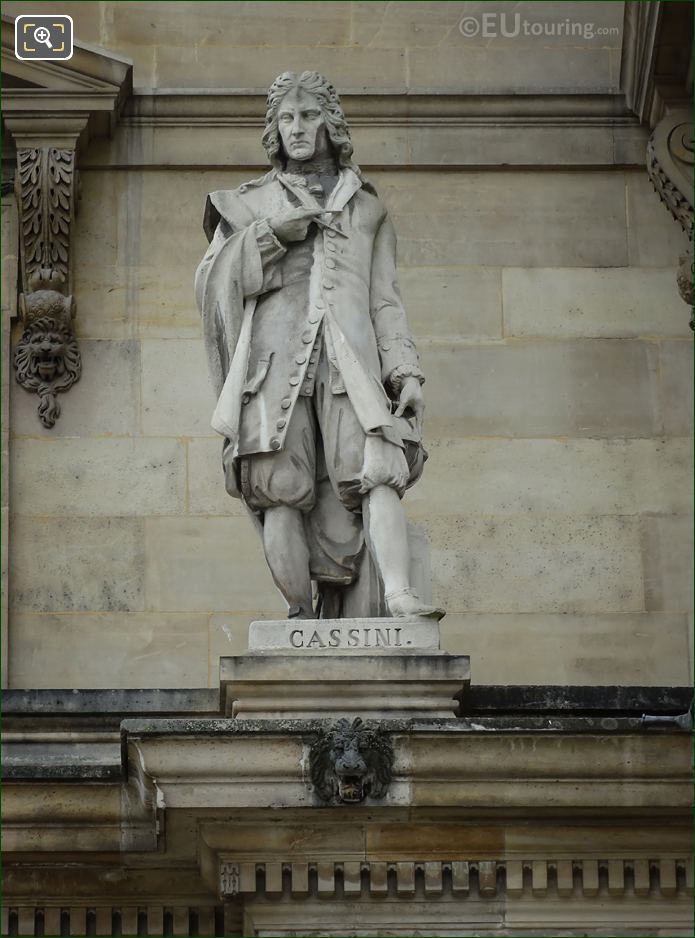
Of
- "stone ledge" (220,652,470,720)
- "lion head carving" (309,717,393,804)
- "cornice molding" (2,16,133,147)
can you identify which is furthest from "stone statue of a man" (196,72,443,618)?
"cornice molding" (2,16,133,147)

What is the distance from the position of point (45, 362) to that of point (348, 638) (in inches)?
184

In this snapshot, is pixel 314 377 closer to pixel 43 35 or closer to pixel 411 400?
pixel 411 400

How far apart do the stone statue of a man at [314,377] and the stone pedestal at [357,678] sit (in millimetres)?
224

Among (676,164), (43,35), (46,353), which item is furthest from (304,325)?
(43,35)

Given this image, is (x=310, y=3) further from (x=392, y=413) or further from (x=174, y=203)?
(x=392, y=413)

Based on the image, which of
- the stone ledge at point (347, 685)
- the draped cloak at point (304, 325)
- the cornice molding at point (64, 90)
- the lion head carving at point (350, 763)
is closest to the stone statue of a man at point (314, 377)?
the draped cloak at point (304, 325)

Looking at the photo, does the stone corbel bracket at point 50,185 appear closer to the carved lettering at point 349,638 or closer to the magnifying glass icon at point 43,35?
the magnifying glass icon at point 43,35

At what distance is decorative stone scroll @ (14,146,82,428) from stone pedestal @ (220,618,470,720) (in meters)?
4.57

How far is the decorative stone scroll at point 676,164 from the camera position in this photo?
1908 cm

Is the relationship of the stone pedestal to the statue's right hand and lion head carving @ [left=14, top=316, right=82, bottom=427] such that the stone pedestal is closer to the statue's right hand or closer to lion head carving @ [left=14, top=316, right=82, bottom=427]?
the statue's right hand

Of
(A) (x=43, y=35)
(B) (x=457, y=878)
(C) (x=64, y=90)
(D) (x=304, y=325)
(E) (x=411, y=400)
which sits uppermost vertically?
(A) (x=43, y=35)

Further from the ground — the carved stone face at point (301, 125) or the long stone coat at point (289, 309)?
the carved stone face at point (301, 125)

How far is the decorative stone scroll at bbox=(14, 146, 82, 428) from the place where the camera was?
1895 centimetres

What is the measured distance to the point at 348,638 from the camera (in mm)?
14797
